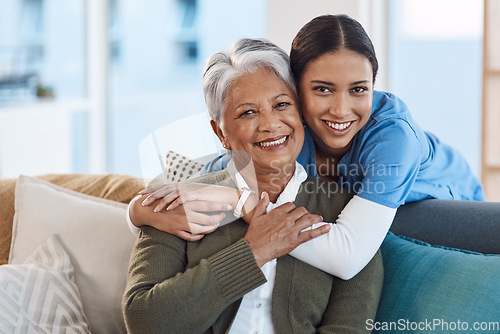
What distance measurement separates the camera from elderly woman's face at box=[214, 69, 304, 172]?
4.85 feet

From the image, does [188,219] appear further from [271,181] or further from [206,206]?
[271,181]

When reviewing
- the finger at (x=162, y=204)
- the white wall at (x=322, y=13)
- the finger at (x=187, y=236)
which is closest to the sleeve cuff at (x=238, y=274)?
the finger at (x=187, y=236)

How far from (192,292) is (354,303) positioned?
407mm

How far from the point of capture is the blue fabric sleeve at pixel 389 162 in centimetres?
146

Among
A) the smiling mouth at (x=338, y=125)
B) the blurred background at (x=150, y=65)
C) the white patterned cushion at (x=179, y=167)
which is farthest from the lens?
the blurred background at (x=150, y=65)

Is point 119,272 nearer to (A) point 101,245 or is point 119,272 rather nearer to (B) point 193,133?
(A) point 101,245

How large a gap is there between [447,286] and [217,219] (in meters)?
0.60

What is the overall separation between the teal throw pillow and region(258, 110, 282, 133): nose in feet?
1.63

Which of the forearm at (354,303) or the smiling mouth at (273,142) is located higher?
the smiling mouth at (273,142)

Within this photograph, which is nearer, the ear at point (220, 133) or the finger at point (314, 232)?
the finger at point (314, 232)

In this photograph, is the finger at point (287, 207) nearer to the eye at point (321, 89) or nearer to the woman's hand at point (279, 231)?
the woman's hand at point (279, 231)

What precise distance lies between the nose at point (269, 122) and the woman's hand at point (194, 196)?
179 millimetres

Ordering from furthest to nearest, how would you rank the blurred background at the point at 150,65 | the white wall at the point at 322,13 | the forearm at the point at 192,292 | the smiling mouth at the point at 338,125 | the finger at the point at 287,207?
the blurred background at the point at 150,65
the white wall at the point at 322,13
the smiling mouth at the point at 338,125
the finger at the point at 287,207
the forearm at the point at 192,292

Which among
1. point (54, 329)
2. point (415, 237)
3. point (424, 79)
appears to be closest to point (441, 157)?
point (415, 237)
